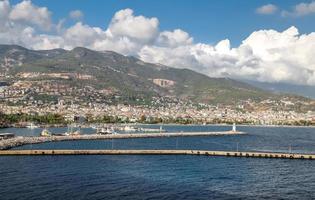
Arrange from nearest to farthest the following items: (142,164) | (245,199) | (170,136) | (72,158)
Result: (245,199)
(142,164)
(72,158)
(170,136)

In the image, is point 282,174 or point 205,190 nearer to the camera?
point 205,190

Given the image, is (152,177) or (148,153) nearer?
(152,177)

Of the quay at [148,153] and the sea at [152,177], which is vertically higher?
the quay at [148,153]

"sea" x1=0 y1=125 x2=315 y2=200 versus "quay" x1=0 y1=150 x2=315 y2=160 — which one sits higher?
"quay" x1=0 y1=150 x2=315 y2=160

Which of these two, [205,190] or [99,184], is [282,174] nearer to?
[205,190]

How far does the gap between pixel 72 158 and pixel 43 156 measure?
7.07m

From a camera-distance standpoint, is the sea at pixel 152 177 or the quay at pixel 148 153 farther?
the quay at pixel 148 153

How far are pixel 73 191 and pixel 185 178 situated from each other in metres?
20.3

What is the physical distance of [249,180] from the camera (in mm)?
73312

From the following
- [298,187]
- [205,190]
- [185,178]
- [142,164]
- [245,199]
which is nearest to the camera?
[245,199]

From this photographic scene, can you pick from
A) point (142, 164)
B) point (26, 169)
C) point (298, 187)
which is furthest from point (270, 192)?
point (26, 169)

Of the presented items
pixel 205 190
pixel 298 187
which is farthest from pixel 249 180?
pixel 205 190

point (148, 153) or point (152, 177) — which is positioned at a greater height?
point (148, 153)

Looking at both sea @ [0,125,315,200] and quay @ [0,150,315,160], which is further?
quay @ [0,150,315,160]
